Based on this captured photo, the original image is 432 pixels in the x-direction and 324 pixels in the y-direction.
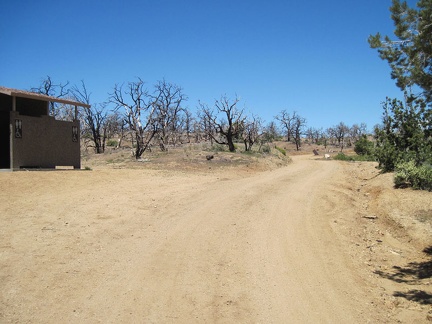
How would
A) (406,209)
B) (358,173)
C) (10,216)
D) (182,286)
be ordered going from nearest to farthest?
(182,286), (10,216), (406,209), (358,173)

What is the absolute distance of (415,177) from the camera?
13914 millimetres

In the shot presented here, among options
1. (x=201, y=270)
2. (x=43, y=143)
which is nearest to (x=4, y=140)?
(x=43, y=143)

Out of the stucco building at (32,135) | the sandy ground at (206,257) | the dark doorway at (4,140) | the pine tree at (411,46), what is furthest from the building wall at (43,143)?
the pine tree at (411,46)

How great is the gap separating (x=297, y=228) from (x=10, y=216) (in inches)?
269

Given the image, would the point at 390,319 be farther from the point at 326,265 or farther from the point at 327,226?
the point at 327,226

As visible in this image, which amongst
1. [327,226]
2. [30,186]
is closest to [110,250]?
[327,226]

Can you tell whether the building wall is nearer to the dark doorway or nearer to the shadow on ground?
the dark doorway

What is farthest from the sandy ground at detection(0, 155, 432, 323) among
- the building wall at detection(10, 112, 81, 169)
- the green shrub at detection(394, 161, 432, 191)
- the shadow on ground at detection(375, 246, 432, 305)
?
the building wall at detection(10, 112, 81, 169)

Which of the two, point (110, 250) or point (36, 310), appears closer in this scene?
point (36, 310)

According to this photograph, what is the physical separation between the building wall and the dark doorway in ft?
4.14

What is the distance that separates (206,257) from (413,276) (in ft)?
12.8

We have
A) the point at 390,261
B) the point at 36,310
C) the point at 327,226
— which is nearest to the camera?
the point at 36,310

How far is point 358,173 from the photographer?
24859 millimetres

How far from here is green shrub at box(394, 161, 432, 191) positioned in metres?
13.4
